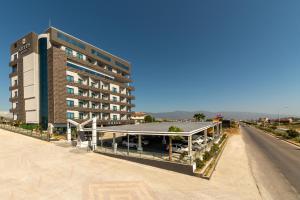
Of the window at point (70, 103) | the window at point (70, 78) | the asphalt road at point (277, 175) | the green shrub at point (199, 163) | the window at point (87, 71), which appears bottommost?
the asphalt road at point (277, 175)

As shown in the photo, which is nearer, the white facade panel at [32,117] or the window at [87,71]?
the white facade panel at [32,117]

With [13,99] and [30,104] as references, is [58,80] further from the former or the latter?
[13,99]

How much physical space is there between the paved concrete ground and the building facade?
2613 centimetres

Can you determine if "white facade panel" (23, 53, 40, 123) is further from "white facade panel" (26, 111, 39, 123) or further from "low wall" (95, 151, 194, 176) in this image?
"low wall" (95, 151, 194, 176)

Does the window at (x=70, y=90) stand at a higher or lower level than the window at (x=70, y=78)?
lower

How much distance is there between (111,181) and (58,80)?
3850 cm

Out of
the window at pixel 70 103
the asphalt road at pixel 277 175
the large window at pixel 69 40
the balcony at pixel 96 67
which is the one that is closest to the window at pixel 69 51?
the balcony at pixel 96 67

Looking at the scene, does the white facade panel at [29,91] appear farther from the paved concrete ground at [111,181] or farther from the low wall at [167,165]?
the low wall at [167,165]

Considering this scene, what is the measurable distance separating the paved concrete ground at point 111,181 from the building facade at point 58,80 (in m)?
26.1

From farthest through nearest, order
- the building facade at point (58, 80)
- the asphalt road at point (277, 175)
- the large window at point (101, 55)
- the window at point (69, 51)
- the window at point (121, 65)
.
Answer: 1. the window at point (121, 65)
2. the large window at point (101, 55)
3. the window at point (69, 51)
4. the building facade at point (58, 80)
5. the asphalt road at point (277, 175)

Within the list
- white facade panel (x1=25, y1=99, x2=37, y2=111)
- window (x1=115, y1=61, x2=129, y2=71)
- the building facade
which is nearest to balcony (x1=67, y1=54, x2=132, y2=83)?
the building facade

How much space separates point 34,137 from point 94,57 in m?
30.8

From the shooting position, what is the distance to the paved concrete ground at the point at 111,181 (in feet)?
42.3

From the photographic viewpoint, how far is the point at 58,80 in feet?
147
